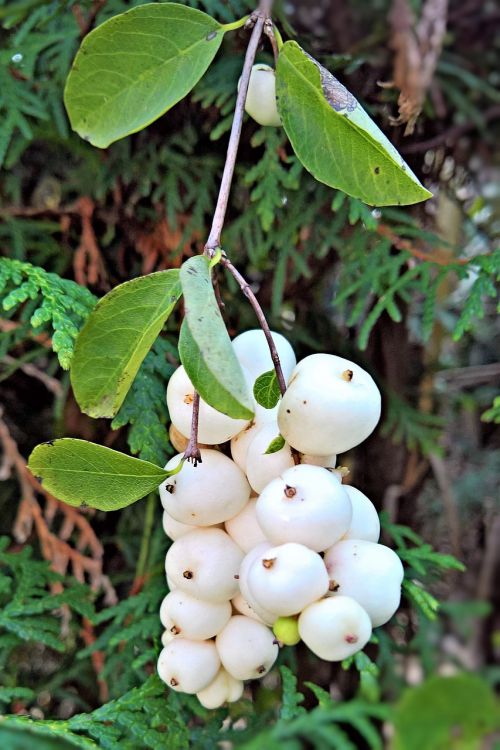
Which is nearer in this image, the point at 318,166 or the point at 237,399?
the point at 237,399

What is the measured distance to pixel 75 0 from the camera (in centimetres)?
53

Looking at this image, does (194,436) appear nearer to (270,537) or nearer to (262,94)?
(270,537)

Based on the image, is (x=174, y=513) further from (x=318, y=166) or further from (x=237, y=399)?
(x=318, y=166)

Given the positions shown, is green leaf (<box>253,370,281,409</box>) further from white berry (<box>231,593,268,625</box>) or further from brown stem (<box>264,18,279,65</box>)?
brown stem (<box>264,18,279,65</box>)

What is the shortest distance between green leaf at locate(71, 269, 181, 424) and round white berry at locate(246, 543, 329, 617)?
0.13m

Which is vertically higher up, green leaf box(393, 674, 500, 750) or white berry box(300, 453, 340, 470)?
white berry box(300, 453, 340, 470)

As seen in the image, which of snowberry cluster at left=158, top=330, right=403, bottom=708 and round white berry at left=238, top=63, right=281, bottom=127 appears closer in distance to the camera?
snowberry cluster at left=158, top=330, right=403, bottom=708

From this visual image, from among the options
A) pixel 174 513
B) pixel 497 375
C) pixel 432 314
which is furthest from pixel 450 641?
pixel 174 513

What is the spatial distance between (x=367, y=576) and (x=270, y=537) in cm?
5

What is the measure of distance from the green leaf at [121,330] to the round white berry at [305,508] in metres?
0.10

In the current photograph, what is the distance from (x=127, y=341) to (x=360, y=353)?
378mm

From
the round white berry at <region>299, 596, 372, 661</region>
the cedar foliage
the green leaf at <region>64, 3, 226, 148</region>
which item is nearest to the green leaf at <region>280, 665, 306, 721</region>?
the cedar foliage

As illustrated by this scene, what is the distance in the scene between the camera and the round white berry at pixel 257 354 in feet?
1.39

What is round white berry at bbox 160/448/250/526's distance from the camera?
1.27 feet
